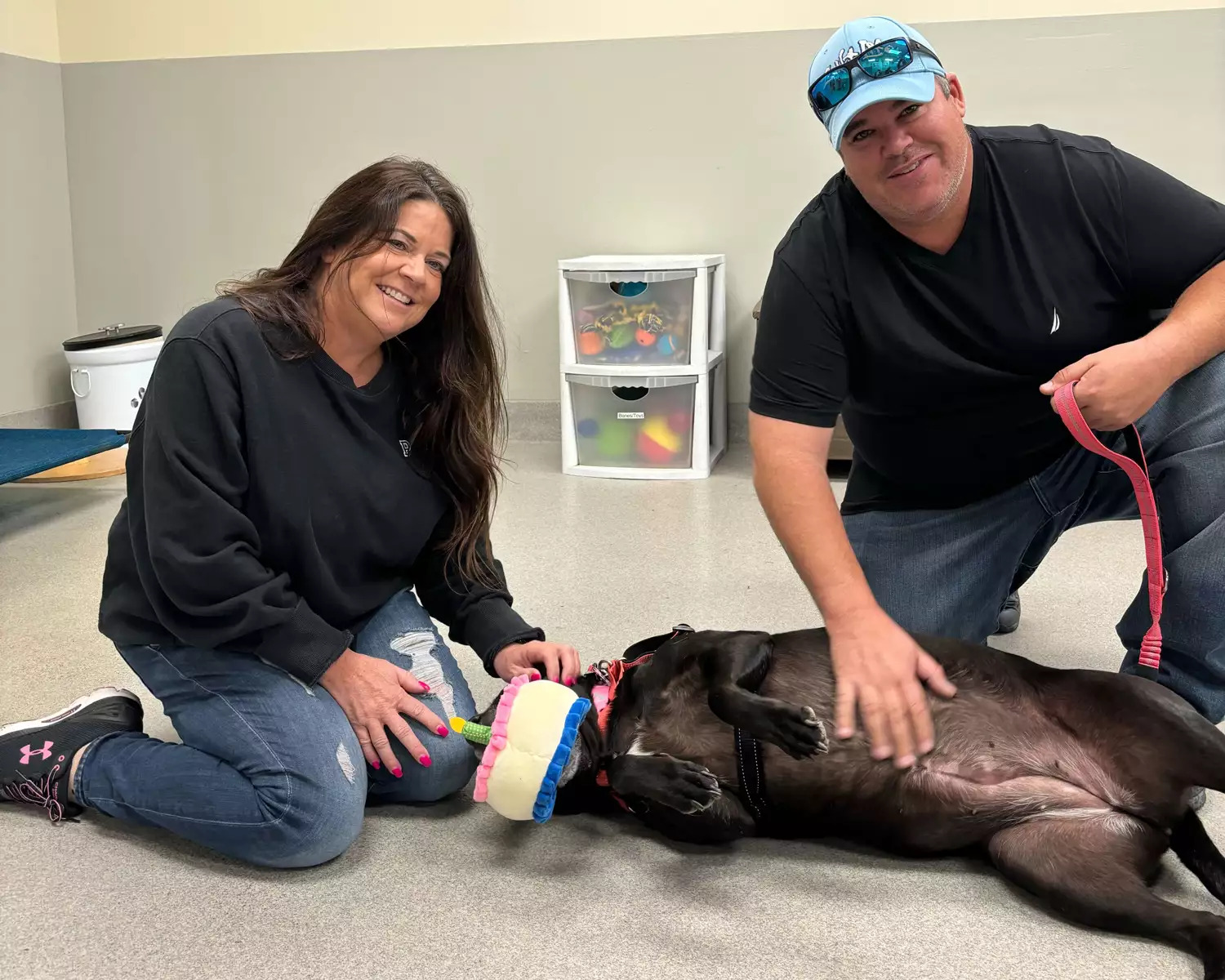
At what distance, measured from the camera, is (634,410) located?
411 cm

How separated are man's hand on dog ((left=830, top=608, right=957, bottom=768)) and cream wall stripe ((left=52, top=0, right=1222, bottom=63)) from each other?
3.23 metres

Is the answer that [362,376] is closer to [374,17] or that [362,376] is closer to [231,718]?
[231,718]

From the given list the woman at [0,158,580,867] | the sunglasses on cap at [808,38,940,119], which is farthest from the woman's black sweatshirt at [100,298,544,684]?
the sunglasses on cap at [808,38,940,119]

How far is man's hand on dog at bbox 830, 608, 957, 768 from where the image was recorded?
57.2 inches

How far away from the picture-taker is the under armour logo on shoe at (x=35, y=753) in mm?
1692

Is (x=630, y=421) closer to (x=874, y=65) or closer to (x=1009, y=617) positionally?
(x=1009, y=617)

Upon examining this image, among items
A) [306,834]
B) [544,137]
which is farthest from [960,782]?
[544,137]

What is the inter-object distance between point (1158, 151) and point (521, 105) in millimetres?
2362

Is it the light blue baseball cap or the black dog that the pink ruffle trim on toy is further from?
the light blue baseball cap

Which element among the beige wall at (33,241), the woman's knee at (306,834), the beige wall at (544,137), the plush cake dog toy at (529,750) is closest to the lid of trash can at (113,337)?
the beige wall at (33,241)

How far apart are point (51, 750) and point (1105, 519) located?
71.6 inches

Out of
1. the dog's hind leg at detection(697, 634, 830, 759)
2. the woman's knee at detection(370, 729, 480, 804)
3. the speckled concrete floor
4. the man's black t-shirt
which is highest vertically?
the man's black t-shirt

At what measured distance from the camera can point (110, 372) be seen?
4.23 meters

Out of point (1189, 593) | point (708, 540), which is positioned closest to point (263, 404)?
point (1189, 593)
